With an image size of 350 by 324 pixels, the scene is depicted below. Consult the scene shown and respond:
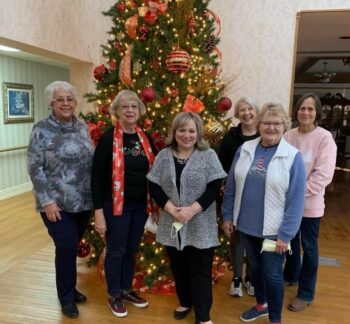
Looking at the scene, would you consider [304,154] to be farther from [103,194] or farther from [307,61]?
[307,61]

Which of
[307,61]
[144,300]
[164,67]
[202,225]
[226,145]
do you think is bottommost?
[144,300]

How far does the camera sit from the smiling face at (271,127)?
1.83 m

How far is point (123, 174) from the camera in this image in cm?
200

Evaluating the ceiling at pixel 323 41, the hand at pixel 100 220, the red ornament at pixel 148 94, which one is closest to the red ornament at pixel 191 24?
the red ornament at pixel 148 94

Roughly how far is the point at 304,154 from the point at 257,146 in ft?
1.41

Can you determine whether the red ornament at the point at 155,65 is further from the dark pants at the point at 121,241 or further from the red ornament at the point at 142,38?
the dark pants at the point at 121,241

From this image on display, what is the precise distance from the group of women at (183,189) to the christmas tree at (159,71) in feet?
1.07

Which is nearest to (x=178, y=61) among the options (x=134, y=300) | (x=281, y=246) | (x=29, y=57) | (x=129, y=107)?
(x=129, y=107)

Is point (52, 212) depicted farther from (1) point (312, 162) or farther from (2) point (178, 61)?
(1) point (312, 162)

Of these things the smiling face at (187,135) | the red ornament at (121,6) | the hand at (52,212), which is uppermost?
the red ornament at (121,6)

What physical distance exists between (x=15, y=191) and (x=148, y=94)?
4.27 metres

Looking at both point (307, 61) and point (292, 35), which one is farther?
point (307, 61)

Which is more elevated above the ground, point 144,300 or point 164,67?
point 164,67

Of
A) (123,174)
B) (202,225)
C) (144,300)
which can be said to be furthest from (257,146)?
(144,300)
